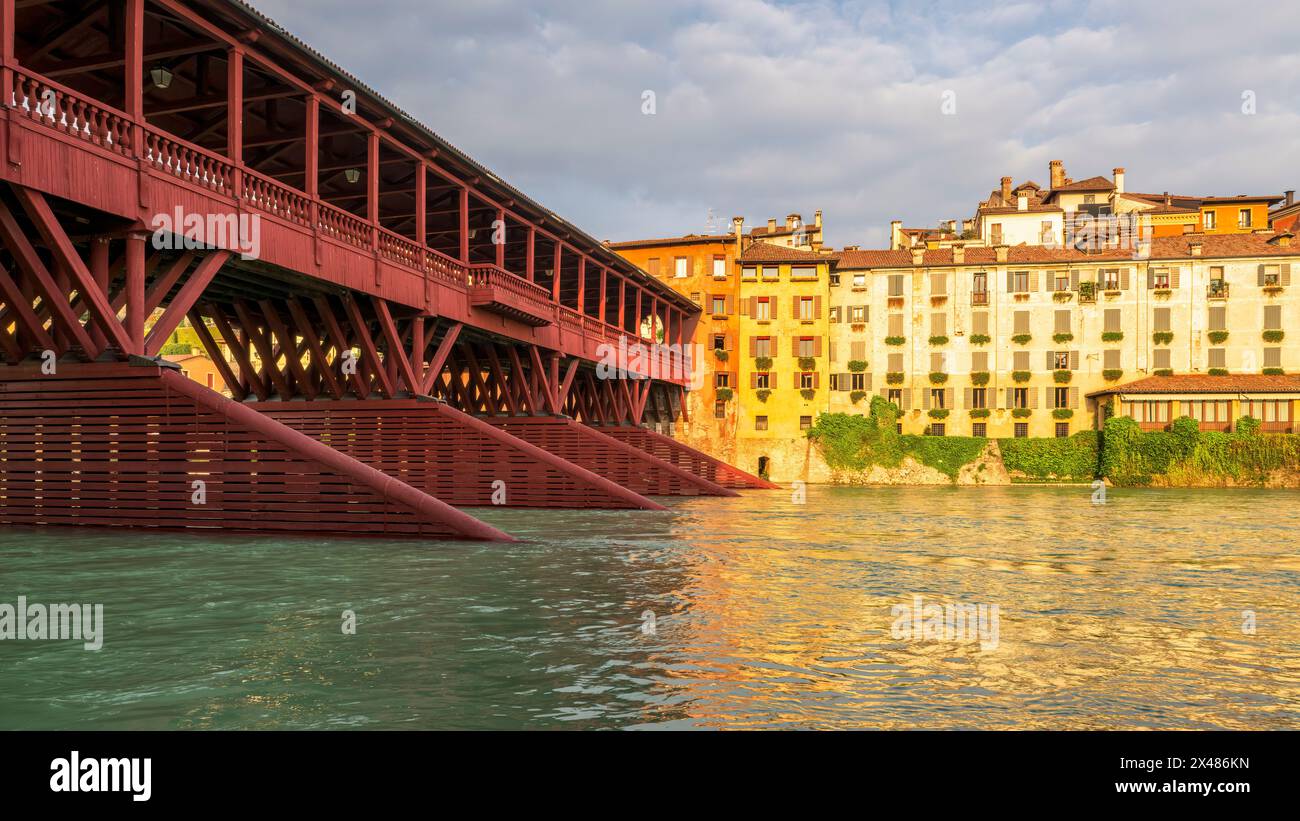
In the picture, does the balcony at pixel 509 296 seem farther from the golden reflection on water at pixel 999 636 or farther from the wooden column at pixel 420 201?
the golden reflection on water at pixel 999 636

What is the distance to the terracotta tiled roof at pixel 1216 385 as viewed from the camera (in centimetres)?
5709

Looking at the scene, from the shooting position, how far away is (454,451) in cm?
2306

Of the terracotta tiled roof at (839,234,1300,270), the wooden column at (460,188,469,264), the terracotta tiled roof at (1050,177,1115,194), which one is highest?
the terracotta tiled roof at (1050,177,1115,194)

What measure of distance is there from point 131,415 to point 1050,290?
59.2 meters

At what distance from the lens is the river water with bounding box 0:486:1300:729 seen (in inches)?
215

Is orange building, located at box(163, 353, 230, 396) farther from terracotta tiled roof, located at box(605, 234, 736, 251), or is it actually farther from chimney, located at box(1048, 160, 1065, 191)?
chimney, located at box(1048, 160, 1065, 191)

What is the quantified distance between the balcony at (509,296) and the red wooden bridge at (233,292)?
0.10m

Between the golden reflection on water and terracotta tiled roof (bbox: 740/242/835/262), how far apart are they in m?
47.0

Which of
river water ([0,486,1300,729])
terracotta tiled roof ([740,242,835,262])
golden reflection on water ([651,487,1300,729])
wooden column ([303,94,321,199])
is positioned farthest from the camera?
terracotta tiled roof ([740,242,835,262])

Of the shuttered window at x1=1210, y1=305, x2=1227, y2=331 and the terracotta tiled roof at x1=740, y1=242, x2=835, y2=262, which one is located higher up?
the terracotta tiled roof at x1=740, y1=242, x2=835, y2=262

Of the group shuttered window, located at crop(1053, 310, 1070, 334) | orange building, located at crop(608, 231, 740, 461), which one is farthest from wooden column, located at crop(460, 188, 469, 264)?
shuttered window, located at crop(1053, 310, 1070, 334)

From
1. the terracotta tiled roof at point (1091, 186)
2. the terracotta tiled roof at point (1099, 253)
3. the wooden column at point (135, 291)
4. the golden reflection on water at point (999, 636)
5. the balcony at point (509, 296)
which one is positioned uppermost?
the terracotta tiled roof at point (1091, 186)

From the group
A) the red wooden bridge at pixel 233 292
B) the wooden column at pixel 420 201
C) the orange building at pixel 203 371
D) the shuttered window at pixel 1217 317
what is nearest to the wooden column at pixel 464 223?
the red wooden bridge at pixel 233 292
